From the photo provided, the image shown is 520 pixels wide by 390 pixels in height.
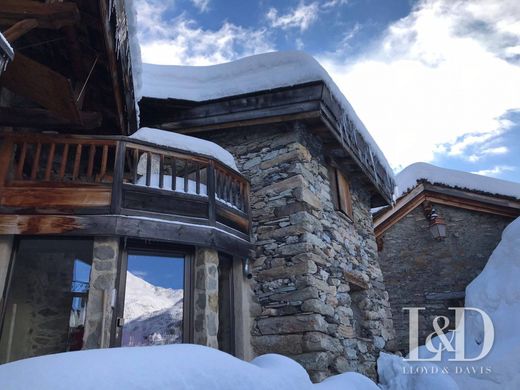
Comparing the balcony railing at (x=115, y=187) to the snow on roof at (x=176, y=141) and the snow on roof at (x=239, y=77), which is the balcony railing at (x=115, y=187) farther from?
the snow on roof at (x=239, y=77)

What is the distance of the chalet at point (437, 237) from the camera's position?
966 cm

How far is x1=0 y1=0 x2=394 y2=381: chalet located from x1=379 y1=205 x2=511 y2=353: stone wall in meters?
3.02

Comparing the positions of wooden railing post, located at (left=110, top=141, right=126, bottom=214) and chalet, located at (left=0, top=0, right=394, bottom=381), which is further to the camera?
wooden railing post, located at (left=110, top=141, right=126, bottom=214)

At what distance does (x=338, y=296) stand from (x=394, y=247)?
5.32m

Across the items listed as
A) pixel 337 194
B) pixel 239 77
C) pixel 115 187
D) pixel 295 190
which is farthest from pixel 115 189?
pixel 337 194

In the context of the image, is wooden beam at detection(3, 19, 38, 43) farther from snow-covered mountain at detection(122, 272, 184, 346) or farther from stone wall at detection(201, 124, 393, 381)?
stone wall at detection(201, 124, 393, 381)

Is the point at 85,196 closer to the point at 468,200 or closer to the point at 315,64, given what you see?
the point at 315,64

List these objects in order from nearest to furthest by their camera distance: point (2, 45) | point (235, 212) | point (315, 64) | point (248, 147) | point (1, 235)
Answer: point (2, 45), point (1, 235), point (235, 212), point (315, 64), point (248, 147)

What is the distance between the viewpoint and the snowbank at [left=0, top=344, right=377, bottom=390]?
4.63ft

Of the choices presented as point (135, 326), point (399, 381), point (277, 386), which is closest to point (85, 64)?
point (135, 326)

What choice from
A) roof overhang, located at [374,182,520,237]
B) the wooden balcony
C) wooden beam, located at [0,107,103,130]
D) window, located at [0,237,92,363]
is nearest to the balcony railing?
the wooden balcony

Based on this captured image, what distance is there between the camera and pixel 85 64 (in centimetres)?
447

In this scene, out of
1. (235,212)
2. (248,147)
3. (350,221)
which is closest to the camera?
(235,212)

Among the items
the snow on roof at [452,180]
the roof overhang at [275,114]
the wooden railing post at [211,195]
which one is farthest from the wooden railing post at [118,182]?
the snow on roof at [452,180]
